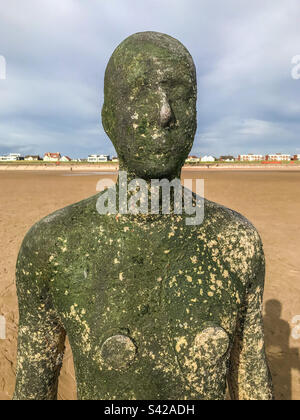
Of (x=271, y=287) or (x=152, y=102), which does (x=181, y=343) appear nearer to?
(x=152, y=102)

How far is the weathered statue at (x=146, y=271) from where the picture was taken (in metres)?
1.34

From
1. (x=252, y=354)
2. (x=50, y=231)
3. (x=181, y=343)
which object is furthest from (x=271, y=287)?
(x=50, y=231)

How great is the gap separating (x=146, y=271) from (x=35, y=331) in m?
0.70

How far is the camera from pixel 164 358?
4.67 feet

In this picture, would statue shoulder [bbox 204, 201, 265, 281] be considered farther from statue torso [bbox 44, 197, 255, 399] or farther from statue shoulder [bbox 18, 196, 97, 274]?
statue shoulder [bbox 18, 196, 97, 274]

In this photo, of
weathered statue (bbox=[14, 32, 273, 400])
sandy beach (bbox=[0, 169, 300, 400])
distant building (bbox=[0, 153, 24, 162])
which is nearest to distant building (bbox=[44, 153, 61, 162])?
distant building (bbox=[0, 153, 24, 162])

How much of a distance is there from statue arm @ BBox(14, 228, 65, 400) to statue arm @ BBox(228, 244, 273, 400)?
0.97 m

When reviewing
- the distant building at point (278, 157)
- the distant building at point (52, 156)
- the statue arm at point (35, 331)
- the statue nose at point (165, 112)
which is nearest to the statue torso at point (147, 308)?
the statue arm at point (35, 331)

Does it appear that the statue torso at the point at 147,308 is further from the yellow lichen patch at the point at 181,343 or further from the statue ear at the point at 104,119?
the statue ear at the point at 104,119

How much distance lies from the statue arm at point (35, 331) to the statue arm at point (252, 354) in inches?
38.0

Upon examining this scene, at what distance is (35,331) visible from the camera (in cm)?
160
